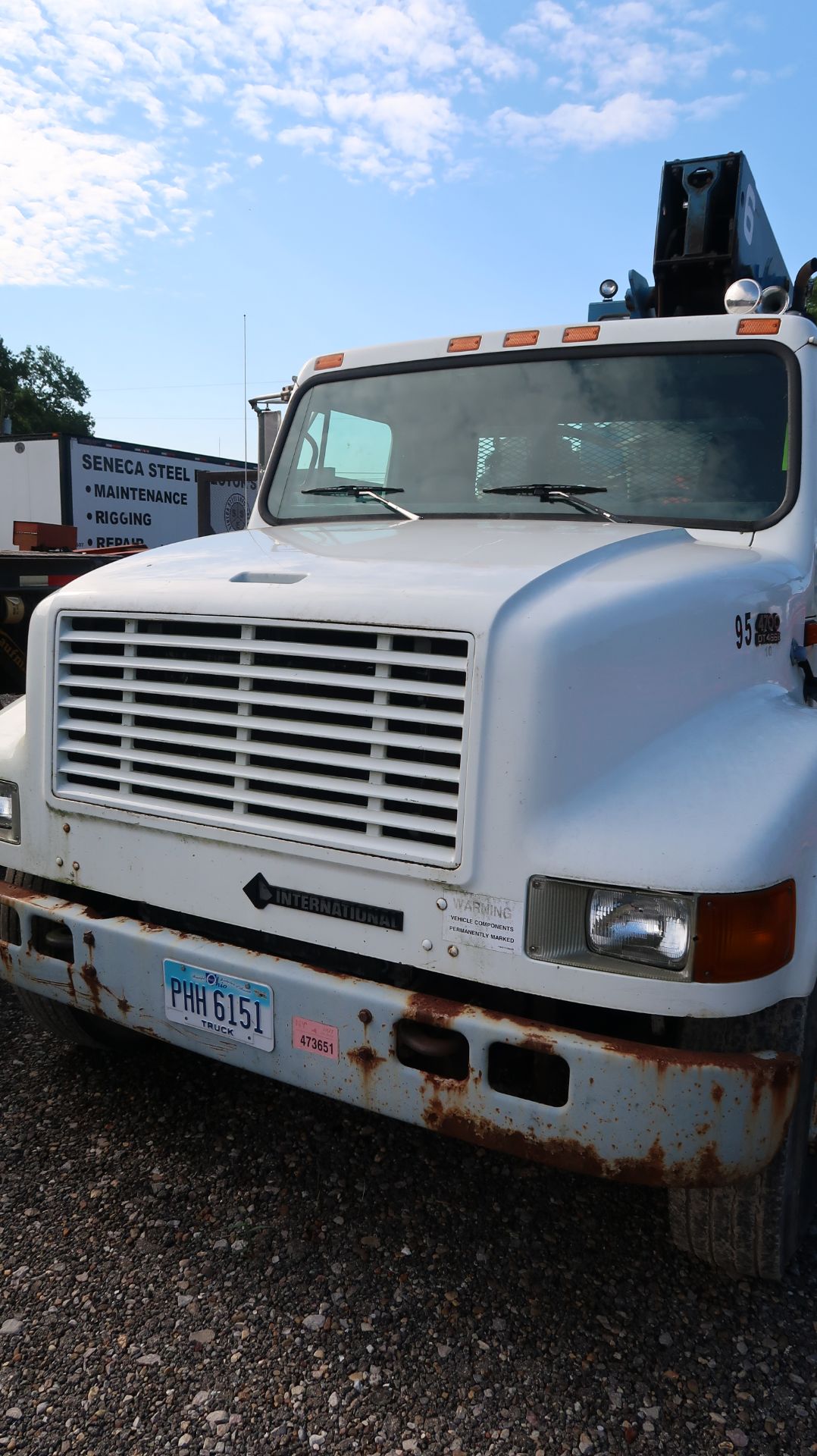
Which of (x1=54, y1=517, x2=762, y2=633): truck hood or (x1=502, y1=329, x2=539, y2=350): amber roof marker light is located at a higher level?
(x1=502, y1=329, x2=539, y2=350): amber roof marker light

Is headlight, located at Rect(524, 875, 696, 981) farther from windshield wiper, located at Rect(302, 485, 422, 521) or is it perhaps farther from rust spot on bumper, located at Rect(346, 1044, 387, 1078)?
windshield wiper, located at Rect(302, 485, 422, 521)

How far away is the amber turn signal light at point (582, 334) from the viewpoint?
3551mm

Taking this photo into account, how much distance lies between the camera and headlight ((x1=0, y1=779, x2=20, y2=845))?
3.01 meters

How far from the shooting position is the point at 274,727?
2.48m

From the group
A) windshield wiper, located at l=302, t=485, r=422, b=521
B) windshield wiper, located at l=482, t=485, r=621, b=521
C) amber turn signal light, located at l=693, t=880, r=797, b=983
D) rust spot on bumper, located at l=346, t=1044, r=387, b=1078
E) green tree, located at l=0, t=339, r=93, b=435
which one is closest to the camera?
amber turn signal light, located at l=693, t=880, r=797, b=983

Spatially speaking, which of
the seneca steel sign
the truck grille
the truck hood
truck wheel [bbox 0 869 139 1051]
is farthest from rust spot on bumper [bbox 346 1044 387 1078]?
the seneca steel sign

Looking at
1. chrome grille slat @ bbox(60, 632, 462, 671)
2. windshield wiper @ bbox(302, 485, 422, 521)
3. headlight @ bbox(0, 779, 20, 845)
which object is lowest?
headlight @ bbox(0, 779, 20, 845)

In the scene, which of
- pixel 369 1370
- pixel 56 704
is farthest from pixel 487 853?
pixel 56 704

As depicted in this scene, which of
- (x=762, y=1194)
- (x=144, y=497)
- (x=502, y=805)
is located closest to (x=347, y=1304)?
(x=762, y=1194)

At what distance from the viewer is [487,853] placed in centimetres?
223

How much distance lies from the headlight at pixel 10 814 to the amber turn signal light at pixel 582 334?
7.34 ft

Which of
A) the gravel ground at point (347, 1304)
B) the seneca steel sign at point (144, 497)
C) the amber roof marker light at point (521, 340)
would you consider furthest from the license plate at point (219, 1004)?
the seneca steel sign at point (144, 497)

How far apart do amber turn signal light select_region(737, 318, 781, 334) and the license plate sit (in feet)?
8.05

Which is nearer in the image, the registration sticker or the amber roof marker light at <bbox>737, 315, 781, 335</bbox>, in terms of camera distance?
the registration sticker
